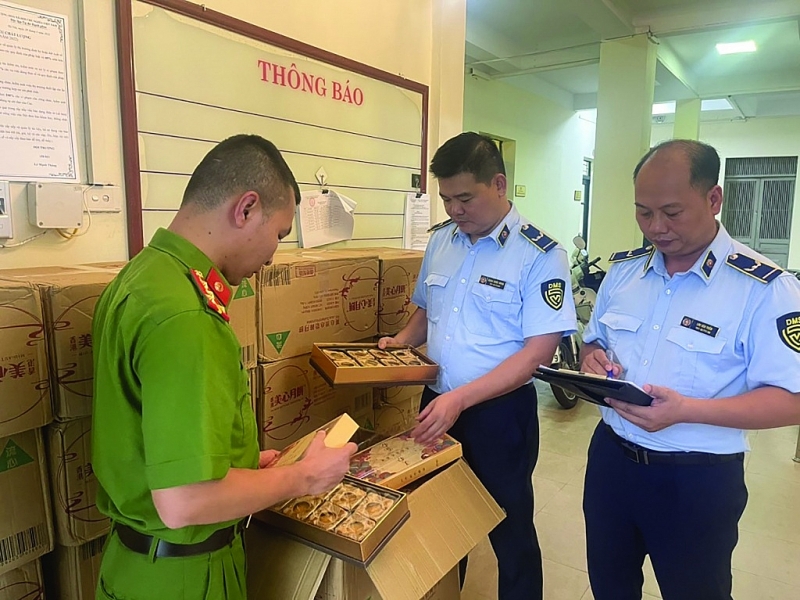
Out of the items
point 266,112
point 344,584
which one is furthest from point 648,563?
point 266,112

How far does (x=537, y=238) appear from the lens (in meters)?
1.72

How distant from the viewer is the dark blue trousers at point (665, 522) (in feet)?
4.25

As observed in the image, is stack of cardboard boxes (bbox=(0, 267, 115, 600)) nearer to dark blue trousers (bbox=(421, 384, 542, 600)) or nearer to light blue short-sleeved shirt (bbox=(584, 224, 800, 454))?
dark blue trousers (bbox=(421, 384, 542, 600))

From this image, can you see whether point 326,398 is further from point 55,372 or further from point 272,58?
point 272,58

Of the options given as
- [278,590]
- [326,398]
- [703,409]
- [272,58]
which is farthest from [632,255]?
[272,58]

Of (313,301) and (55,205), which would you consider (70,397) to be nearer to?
(55,205)

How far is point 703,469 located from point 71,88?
1.81 metres

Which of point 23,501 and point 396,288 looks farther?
point 396,288

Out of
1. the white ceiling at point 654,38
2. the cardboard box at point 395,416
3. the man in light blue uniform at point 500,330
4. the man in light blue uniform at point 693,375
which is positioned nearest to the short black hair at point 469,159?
the man in light blue uniform at point 500,330

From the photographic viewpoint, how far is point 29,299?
1121mm

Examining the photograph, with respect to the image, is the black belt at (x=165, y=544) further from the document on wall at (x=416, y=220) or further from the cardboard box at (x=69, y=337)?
the document on wall at (x=416, y=220)

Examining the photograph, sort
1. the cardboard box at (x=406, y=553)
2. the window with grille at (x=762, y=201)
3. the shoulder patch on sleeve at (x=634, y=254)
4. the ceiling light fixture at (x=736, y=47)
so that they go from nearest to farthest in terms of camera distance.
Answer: the cardboard box at (x=406, y=553)
the shoulder patch on sleeve at (x=634, y=254)
the ceiling light fixture at (x=736, y=47)
the window with grille at (x=762, y=201)

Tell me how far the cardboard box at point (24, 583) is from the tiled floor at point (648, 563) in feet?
4.81

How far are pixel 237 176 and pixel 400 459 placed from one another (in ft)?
2.86
